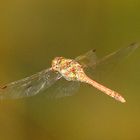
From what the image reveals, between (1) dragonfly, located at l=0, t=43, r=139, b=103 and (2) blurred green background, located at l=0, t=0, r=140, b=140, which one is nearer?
(1) dragonfly, located at l=0, t=43, r=139, b=103

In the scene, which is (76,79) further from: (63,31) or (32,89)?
(63,31)

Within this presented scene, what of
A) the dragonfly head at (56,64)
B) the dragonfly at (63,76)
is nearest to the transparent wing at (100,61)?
the dragonfly at (63,76)

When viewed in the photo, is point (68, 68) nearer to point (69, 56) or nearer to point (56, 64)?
point (56, 64)

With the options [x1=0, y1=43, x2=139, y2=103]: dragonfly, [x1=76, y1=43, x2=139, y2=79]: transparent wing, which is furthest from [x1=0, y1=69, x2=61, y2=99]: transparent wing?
[x1=76, y1=43, x2=139, y2=79]: transparent wing

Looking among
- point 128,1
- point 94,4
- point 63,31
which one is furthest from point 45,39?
point 128,1

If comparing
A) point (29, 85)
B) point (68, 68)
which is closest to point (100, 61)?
point (68, 68)

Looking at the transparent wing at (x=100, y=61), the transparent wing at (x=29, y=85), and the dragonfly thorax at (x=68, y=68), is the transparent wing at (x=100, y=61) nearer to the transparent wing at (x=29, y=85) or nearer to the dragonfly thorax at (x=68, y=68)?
the dragonfly thorax at (x=68, y=68)

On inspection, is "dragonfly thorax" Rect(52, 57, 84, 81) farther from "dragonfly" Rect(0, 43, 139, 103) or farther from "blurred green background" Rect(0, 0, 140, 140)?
"blurred green background" Rect(0, 0, 140, 140)
